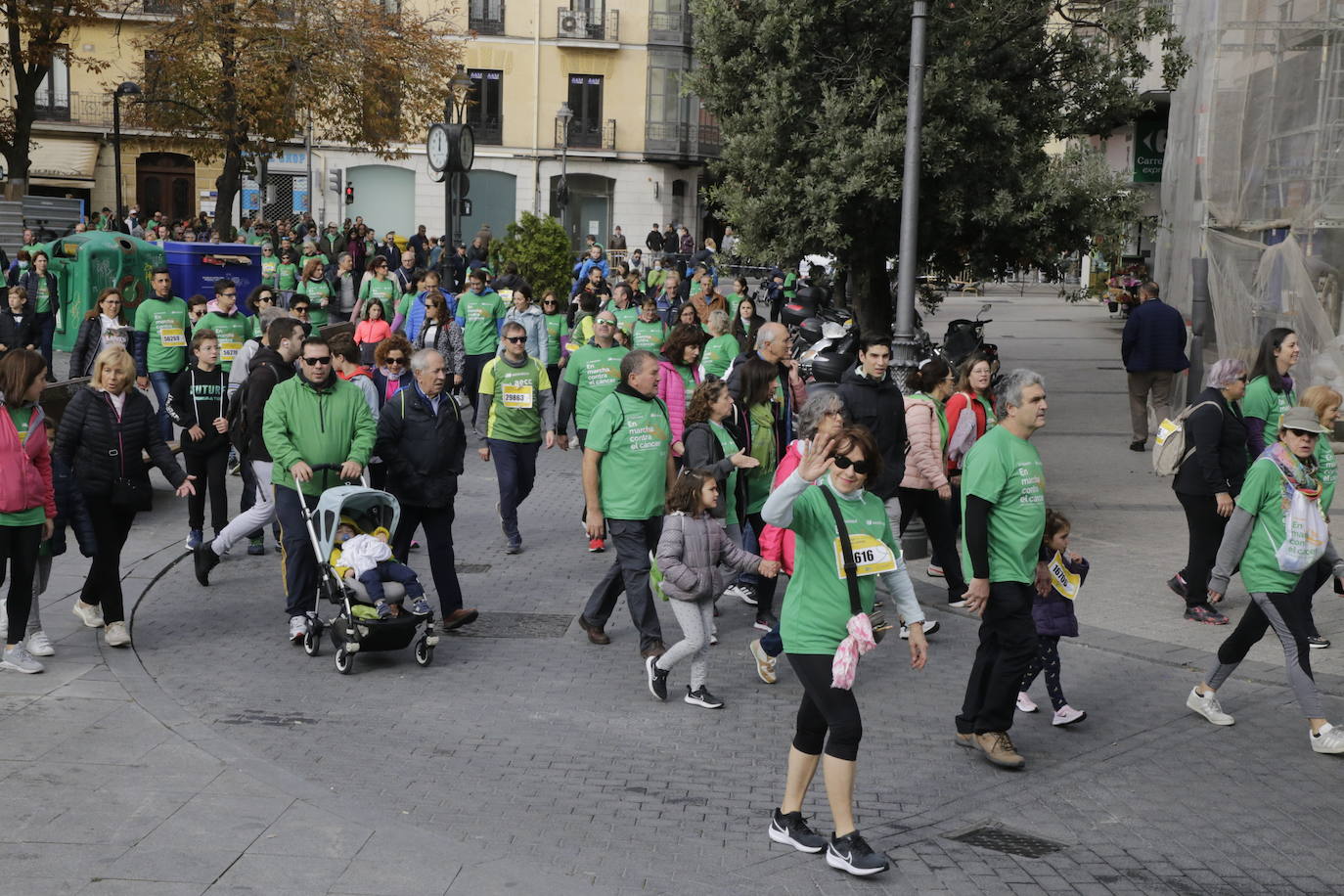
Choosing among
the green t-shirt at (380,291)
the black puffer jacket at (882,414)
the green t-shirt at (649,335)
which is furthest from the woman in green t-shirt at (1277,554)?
the green t-shirt at (380,291)

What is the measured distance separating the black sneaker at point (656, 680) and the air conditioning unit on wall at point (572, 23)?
45758 mm

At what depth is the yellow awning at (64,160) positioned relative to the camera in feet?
155

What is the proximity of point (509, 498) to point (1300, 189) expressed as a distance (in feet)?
29.7

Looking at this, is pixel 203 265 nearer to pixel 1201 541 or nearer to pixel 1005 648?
pixel 1201 541

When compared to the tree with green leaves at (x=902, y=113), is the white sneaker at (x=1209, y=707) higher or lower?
lower

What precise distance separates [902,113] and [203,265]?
1077 centimetres

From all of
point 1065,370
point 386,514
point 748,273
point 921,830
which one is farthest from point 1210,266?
point 748,273

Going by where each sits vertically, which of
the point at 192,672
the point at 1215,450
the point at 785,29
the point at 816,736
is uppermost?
the point at 785,29

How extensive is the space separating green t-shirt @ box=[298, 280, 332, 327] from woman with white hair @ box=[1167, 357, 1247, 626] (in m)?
12.2

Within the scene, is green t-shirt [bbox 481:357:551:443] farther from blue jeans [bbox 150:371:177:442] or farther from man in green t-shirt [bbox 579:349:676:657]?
blue jeans [bbox 150:371:177:442]

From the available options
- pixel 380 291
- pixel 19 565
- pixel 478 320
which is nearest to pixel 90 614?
pixel 19 565

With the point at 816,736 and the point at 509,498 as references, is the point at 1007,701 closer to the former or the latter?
Result: the point at 816,736

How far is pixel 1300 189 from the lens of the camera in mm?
15453

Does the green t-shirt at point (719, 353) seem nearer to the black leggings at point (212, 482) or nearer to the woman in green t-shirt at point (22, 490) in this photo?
the black leggings at point (212, 482)
